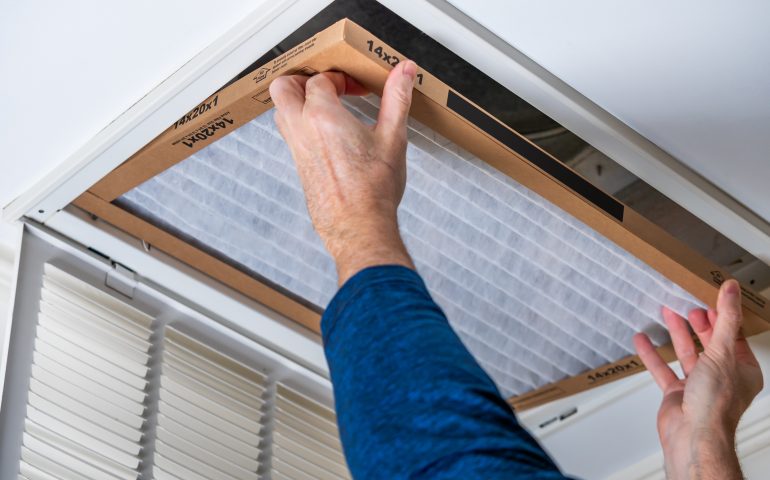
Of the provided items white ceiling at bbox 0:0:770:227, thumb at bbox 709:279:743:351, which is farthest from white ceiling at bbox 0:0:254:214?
thumb at bbox 709:279:743:351

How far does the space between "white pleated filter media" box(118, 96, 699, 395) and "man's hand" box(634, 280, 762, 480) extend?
4 cm

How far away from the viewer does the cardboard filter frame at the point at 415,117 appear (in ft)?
3.77

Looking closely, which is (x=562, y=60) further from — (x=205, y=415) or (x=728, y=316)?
(x=205, y=415)

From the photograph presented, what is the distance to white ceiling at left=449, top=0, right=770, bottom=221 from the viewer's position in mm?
1171

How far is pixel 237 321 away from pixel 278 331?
7 cm

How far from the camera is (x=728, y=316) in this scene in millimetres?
1451

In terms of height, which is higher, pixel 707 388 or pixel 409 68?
pixel 409 68

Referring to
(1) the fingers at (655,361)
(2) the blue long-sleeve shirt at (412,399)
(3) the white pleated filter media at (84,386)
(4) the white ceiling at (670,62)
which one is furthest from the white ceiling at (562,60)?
(2) the blue long-sleeve shirt at (412,399)

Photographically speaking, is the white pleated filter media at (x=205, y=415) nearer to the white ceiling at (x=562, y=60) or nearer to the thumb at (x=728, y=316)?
the white ceiling at (x=562, y=60)

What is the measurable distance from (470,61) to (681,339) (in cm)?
60

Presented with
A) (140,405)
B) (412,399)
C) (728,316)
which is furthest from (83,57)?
(728,316)

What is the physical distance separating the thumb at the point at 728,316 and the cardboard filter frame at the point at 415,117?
0.02 meters

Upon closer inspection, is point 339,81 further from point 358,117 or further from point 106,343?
point 106,343

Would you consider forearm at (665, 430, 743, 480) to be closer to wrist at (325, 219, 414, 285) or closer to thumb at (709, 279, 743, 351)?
thumb at (709, 279, 743, 351)
